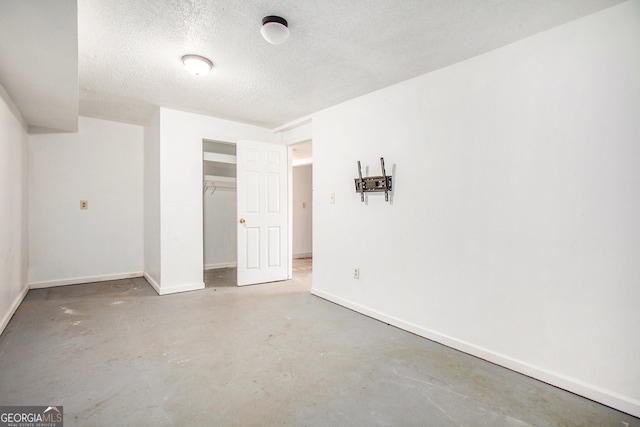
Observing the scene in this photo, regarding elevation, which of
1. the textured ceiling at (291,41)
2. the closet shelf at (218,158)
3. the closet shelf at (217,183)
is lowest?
the closet shelf at (217,183)

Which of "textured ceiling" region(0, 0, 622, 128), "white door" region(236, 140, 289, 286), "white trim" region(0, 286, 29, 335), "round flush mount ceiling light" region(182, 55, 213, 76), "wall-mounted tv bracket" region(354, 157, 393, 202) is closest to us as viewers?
"textured ceiling" region(0, 0, 622, 128)

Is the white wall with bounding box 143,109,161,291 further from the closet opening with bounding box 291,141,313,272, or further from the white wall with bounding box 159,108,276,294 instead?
the closet opening with bounding box 291,141,313,272

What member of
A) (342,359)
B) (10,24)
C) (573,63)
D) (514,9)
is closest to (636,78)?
(573,63)

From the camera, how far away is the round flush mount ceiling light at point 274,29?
6.16 ft

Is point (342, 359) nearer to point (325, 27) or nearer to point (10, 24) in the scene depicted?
point (325, 27)

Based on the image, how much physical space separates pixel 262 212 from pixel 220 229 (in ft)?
5.35

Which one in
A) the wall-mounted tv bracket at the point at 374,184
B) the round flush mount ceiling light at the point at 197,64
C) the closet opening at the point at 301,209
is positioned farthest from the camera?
the closet opening at the point at 301,209

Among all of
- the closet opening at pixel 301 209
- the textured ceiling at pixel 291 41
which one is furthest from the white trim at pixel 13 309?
the closet opening at pixel 301 209

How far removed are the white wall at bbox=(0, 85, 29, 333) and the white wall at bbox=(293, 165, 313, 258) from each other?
4384 millimetres

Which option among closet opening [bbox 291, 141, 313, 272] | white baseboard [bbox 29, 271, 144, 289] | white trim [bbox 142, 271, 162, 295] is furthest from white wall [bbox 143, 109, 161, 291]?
closet opening [bbox 291, 141, 313, 272]

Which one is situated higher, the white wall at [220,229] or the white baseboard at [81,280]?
the white wall at [220,229]

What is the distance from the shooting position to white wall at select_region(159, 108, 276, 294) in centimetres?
376

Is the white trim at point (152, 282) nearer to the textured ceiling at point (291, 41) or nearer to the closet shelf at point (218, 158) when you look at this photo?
the closet shelf at point (218, 158)

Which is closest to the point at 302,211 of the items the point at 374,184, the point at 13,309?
the point at 374,184
